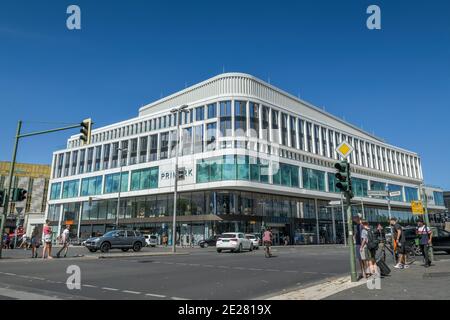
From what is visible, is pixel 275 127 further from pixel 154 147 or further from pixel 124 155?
pixel 124 155

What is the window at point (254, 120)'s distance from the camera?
53.8 m

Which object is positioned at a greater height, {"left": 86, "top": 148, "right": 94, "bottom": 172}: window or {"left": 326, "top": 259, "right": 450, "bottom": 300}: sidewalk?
{"left": 86, "top": 148, "right": 94, "bottom": 172}: window

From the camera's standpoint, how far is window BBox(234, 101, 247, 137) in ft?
173

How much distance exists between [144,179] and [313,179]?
91.8ft

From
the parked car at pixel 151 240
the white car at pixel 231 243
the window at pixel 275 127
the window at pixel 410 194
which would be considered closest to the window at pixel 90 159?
the parked car at pixel 151 240

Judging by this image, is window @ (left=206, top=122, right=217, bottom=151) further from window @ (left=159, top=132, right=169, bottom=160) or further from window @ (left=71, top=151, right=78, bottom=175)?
window @ (left=71, top=151, right=78, bottom=175)

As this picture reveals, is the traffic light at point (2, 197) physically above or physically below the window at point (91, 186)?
below

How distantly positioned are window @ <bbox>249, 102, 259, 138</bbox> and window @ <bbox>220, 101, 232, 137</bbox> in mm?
3426

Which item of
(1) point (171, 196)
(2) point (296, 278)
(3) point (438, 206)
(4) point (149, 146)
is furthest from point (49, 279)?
(3) point (438, 206)

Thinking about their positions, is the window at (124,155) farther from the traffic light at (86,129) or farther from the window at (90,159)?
the traffic light at (86,129)

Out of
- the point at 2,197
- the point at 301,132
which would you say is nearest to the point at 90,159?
the point at 301,132

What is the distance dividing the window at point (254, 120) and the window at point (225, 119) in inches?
135

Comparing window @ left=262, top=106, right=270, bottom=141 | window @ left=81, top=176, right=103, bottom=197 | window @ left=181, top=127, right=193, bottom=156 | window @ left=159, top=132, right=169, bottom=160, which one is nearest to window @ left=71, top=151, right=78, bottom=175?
window @ left=81, top=176, right=103, bottom=197

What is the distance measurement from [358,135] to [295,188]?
35604 mm
